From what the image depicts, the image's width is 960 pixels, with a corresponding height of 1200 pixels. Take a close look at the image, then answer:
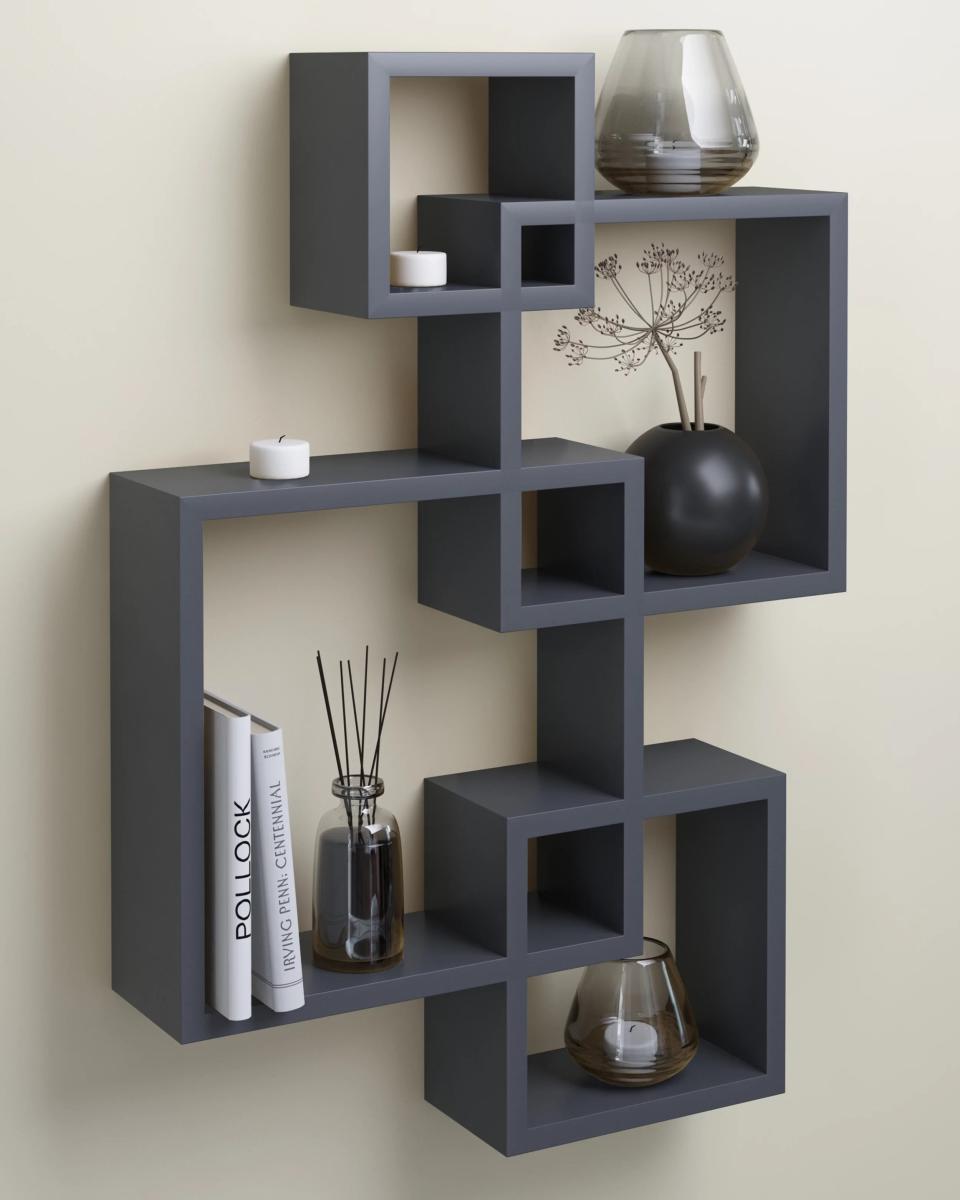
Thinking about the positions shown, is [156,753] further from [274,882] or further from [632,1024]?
[632,1024]

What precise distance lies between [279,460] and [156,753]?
258 mm

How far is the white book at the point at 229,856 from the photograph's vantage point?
1.41 meters

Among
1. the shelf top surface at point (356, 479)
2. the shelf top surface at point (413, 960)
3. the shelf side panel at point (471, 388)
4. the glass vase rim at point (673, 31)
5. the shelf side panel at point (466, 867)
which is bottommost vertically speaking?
the shelf top surface at point (413, 960)

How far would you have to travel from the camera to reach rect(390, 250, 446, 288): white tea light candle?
148cm

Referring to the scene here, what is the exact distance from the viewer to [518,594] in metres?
1.53

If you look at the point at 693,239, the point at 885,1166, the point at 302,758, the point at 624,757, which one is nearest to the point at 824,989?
the point at 885,1166

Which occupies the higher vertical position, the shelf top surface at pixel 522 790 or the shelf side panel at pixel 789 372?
the shelf side panel at pixel 789 372

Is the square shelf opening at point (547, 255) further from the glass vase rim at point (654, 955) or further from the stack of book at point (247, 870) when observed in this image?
the glass vase rim at point (654, 955)

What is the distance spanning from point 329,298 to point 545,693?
1.50 ft

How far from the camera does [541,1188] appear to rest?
5.98 ft

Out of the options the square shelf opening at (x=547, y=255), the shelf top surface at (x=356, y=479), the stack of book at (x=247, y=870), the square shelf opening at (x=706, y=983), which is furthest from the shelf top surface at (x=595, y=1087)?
the square shelf opening at (x=547, y=255)

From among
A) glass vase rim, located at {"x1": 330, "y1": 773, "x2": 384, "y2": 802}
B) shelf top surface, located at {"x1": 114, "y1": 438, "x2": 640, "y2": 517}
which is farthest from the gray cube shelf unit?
glass vase rim, located at {"x1": 330, "y1": 773, "x2": 384, "y2": 802}

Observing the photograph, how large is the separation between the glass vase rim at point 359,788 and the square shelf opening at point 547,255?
444 millimetres

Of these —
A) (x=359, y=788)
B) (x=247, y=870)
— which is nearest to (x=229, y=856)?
(x=247, y=870)
